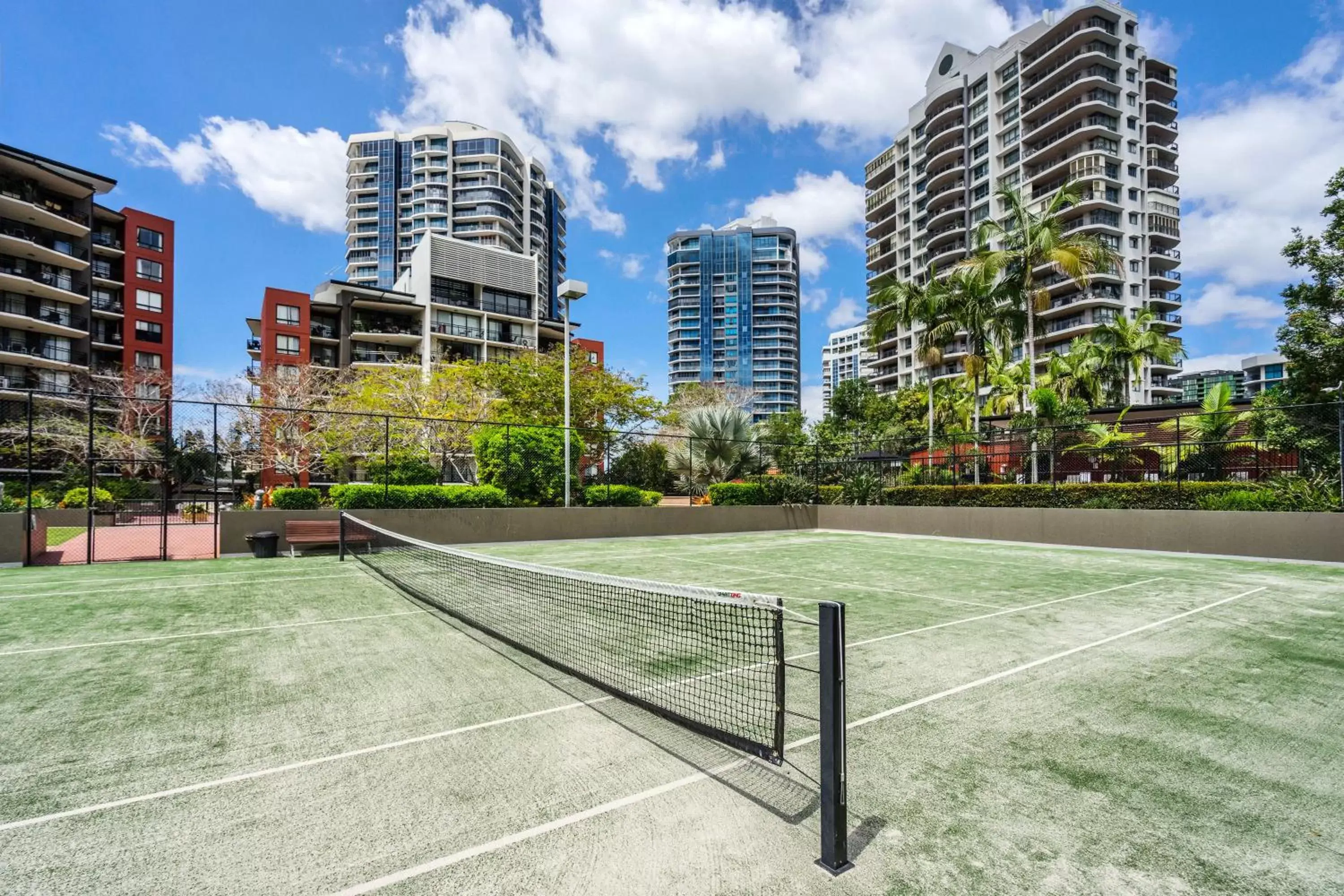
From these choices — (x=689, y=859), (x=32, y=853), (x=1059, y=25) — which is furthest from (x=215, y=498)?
(x=1059, y=25)

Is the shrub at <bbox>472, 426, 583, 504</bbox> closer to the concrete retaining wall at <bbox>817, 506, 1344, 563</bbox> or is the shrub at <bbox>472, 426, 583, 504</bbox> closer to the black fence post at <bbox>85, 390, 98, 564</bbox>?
the black fence post at <bbox>85, 390, 98, 564</bbox>

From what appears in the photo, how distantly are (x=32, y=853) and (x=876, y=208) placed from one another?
106 m

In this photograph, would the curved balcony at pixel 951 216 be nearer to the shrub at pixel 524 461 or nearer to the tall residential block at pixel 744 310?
the shrub at pixel 524 461

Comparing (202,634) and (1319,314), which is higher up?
(1319,314)

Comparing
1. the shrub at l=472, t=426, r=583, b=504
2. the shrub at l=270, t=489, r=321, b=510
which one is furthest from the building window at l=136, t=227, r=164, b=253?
the shrub at l=270, t=489, r=321, b=510

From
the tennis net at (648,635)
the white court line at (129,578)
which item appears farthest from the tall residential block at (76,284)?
the tennis net at (648,635)

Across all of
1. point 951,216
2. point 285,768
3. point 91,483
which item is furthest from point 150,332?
point 951,216

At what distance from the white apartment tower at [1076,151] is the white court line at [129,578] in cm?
5862

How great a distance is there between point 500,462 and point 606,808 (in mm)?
18252

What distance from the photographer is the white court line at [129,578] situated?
36.8 feet

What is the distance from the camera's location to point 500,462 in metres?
20.9

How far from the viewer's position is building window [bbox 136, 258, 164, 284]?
5400cm

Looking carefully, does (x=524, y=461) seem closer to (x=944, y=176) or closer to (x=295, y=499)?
(x=295, y=499)

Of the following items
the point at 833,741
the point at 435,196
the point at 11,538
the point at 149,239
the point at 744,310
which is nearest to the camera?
the point at 833,741
